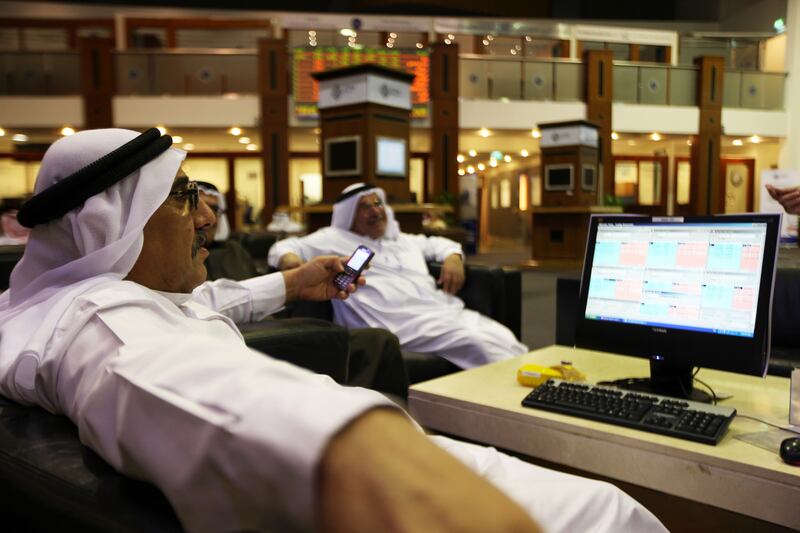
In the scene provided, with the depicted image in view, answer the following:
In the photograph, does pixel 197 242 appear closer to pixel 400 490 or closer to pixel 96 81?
pixel 400 490

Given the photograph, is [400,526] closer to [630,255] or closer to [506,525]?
[506,525]

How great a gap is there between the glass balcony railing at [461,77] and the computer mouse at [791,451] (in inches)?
512

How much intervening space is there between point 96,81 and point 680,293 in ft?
44.6

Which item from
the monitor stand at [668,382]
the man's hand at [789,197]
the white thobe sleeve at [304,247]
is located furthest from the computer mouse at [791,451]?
the white thobe sleeve at [304,247]

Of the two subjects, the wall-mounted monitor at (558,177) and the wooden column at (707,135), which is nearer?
the wall-mounted monitor at (558,177)

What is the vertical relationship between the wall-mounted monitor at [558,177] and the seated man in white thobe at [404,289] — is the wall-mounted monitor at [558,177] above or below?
above

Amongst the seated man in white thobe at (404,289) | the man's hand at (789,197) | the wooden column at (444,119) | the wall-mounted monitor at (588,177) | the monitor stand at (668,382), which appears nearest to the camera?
the monitor stand at (668,382)

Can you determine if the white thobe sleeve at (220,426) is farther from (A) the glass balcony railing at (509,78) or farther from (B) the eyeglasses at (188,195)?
(A) the glass balcony railing at (509,78)

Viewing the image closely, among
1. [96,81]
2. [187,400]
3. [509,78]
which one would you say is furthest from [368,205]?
[96,81]

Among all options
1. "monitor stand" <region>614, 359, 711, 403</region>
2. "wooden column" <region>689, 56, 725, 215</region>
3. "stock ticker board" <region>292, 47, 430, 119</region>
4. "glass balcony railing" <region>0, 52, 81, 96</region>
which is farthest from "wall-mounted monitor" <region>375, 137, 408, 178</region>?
"wooden column" <region>689, 56, 725, 215</region>

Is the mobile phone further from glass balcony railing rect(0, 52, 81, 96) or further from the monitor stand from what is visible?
glass balcony railing rect(0, 52, 81, 96)

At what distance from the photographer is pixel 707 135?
14891 mm

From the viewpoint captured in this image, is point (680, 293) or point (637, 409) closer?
point (637, 409)

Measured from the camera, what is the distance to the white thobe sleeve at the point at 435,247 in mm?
4008
